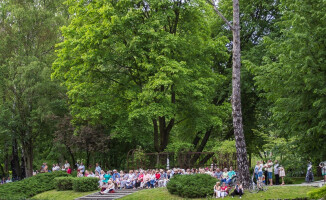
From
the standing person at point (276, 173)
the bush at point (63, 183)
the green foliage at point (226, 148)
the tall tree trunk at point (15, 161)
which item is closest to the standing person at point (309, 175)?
the standing person at point (276, 173)

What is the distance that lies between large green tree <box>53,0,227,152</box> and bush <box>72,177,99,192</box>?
14.4 feet

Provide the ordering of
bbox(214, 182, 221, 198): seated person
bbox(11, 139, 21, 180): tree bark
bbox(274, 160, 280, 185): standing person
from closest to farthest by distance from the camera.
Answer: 1. bbox(214, 182, 221, 198): seated person
2. bbox(274, 160, 280, 185): standing person
3. bbox(11, 139, 21, 180): tree bark

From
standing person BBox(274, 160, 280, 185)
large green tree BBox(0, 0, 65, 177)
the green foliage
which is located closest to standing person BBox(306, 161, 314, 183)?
standing person BBox(274, 160, 280, 185)

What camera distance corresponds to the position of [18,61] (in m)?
32.6

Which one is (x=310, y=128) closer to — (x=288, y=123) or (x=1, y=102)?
(x=288, y=123)

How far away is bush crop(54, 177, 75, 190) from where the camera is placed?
25203mm

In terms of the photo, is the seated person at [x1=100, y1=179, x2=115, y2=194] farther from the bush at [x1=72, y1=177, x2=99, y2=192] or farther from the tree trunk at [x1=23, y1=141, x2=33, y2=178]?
the tree trunk at [x1=23, y1=141, x2=33, y2=178]

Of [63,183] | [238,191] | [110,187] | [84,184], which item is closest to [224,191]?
[238,191]

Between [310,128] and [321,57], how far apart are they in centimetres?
350

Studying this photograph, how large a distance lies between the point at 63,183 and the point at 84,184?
2.11 metres

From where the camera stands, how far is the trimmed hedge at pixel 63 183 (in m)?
25.2

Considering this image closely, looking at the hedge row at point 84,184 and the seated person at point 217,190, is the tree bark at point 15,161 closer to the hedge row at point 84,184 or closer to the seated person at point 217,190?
the hedge row at point 84,184

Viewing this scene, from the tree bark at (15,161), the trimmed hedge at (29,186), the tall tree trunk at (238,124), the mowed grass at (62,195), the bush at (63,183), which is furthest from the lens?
the tree bark at (15,161)

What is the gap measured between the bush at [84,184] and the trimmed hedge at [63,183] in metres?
0.89
